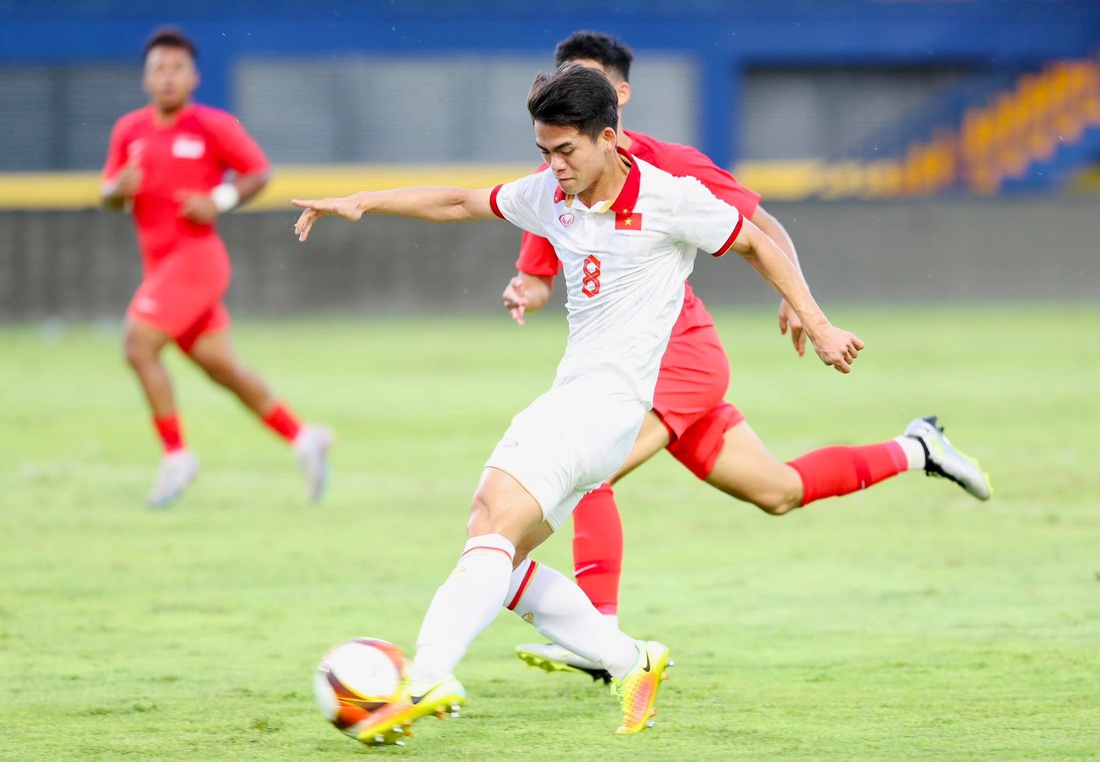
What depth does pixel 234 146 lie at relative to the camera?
30.5 feet

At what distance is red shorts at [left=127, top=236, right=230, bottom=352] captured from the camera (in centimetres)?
890

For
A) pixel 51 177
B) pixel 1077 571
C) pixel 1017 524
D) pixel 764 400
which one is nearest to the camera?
pixel 1077 571

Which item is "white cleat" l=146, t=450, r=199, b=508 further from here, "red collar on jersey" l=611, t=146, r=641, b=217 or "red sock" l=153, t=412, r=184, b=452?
"red collar on jersey" l=611, t=146, r=641, b=217

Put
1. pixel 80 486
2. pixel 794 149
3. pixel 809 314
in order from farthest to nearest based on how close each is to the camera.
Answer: pixel 794 149 → pixel 80 486 → pixel 809 314

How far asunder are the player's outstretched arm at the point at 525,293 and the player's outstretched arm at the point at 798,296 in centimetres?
107

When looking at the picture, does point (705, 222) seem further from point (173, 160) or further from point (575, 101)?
point (173, 160)

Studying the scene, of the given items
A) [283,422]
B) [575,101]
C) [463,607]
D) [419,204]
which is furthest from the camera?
[283,422]

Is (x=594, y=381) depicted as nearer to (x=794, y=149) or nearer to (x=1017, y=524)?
(x=1017, y=524)

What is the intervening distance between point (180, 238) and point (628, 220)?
518 cm

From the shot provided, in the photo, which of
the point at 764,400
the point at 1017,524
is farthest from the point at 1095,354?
the point at 1017,524

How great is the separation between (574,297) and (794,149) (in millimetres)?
24735

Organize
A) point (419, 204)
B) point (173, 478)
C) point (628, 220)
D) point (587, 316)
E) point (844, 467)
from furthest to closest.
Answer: point (173, 478)
point (844, 467)
point (419, 204)
point (587, 316)
point (628, 220)

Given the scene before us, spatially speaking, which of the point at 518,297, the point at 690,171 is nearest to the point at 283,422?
the point at 518,297

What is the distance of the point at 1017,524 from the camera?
7.88m
